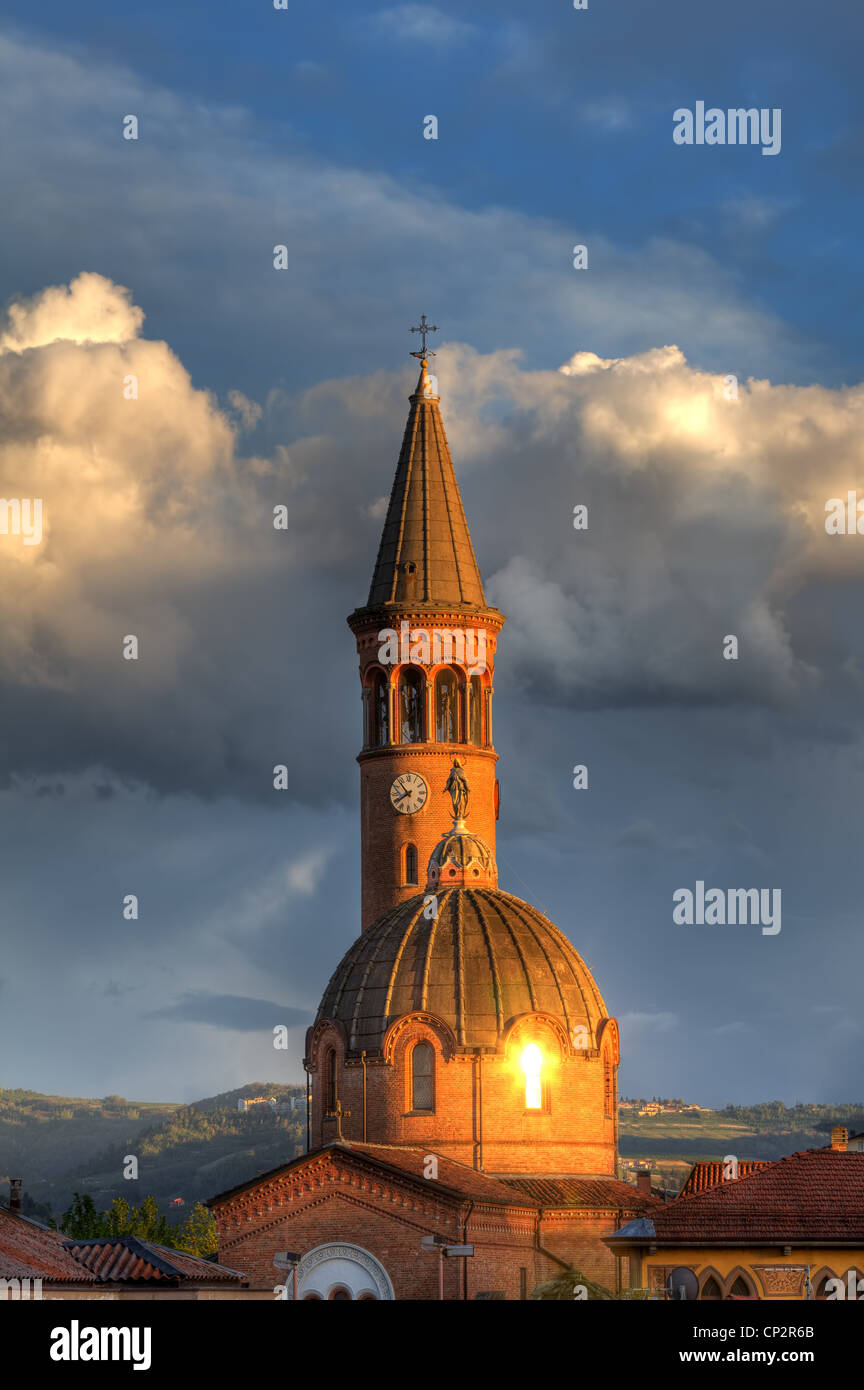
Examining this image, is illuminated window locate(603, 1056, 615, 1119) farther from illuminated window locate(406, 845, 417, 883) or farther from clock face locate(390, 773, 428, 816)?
clock face locate(390, 773, 428, 816)

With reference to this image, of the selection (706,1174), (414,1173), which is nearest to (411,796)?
(706,1174)

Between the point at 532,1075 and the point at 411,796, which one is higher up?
the point at 411,796

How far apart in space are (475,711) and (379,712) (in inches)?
160

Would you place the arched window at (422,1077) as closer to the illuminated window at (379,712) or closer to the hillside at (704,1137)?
the illuminated window at (379,712)

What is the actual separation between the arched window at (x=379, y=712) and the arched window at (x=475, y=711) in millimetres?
3448

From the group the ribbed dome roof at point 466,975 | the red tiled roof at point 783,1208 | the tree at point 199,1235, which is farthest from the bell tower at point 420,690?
the red tiled roof at point 783,1208

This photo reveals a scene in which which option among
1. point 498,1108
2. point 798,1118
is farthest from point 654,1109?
point 498,1108

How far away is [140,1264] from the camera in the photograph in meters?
66.9

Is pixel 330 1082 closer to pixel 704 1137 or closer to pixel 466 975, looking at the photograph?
pixel 466 975

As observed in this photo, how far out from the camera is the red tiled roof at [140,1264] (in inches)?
2586

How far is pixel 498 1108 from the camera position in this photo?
8006 centimetres

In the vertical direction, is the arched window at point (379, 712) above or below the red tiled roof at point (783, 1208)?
above

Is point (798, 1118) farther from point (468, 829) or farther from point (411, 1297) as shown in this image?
point (411, 1297)
